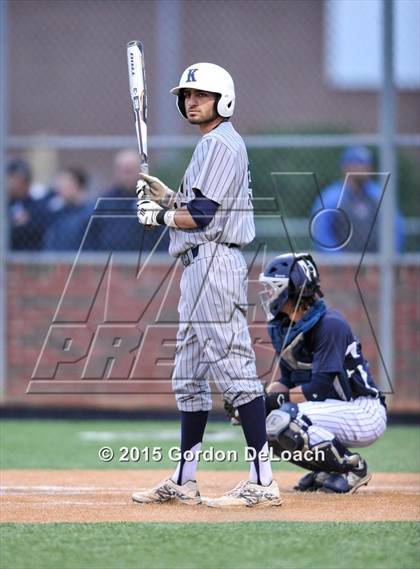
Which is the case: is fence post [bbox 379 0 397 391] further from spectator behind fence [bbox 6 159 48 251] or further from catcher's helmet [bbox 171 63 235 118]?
catcher's helmet [bbox 171 63 235 118]

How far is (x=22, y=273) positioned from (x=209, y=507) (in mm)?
6419

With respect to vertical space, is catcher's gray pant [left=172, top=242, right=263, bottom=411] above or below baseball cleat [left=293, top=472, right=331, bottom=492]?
above

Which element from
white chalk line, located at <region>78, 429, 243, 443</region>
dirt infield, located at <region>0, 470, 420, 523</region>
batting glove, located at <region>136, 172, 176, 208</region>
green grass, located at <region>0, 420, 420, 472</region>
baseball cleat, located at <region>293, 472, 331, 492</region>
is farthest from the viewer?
white chalk line, located at <region>78, 429, 243, 443</region>

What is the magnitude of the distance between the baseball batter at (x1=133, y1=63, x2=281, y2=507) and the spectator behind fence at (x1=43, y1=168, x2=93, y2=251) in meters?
5.91

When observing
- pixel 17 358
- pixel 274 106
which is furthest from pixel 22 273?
pixel 274 106

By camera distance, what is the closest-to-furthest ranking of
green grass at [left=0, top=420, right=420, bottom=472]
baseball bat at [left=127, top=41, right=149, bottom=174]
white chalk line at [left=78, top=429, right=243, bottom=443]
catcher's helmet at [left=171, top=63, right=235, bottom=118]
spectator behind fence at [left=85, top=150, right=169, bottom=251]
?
catcher's helmet at [left=171, top=63, right=235, bottom=118] → baseball bat at [left=127, top=41, right=149, bottom=174] → green grass at [left=0, top=420, right=420, bottom=472] → white chalk line at [left=78, top=429, right=243, bottom=443] → spectator behind fence at [left=85, top=150, right=169, bottom=251]

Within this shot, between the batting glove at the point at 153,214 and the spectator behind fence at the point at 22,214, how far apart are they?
244 inches

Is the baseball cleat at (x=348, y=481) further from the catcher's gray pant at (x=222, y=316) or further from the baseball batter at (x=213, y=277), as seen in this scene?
the catcher's gray pant at (x=222, y=316)


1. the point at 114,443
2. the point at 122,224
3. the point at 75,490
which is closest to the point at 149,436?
the point at 114,443

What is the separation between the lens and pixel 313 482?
7.19 meters

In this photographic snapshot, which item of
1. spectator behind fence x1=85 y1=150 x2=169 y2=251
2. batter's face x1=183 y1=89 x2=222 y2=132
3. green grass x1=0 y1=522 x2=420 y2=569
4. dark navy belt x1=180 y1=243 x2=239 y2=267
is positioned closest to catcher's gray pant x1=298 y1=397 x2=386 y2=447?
dark navy belt x1=180 y1=243 x2=239 y2=267

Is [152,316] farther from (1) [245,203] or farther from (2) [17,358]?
(1) [245,203]

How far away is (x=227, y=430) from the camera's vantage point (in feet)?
36.3

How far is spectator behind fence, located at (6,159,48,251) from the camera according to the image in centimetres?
1259
